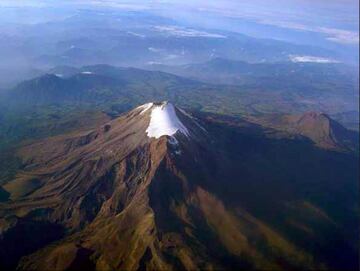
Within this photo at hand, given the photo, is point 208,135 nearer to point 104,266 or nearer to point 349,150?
point 104,266

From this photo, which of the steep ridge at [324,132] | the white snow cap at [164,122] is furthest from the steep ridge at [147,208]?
the steep ridge at [324,132]

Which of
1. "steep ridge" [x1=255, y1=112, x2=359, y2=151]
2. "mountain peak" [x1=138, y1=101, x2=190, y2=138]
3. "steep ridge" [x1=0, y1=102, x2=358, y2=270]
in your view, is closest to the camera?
"steep ridge" [x1=0, y1=102, x2=358, y2=270]

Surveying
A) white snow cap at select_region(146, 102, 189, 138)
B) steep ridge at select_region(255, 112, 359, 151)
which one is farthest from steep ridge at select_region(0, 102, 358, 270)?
steep ridge at select_region(255, 112, 359, 151)

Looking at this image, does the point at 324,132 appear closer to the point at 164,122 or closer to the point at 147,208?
the point at 164,122

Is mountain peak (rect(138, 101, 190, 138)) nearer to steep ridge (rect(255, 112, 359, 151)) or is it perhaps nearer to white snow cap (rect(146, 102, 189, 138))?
white snow cap (rect(146, 102, 189, 138))

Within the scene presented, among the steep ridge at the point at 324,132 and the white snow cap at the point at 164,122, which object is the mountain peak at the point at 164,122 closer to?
the white snow cap at the point at 164,122

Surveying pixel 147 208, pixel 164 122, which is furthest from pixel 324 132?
pixel 147 208
